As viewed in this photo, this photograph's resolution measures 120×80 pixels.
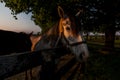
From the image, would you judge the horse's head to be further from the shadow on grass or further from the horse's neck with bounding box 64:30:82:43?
the shadow on grass

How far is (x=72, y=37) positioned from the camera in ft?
17.9

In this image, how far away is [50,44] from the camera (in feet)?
19.4

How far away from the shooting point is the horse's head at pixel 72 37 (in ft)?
16.9

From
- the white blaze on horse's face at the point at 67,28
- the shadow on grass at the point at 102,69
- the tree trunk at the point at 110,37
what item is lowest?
the shadow on grass at the point at 102,69

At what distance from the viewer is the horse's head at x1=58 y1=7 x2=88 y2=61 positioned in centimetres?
515

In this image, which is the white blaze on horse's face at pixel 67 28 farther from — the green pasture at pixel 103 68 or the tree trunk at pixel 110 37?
the tree trunk at pixel 110 37

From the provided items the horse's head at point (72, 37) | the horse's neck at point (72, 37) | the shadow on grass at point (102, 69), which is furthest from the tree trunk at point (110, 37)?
the horse's neck at point (72, 37)

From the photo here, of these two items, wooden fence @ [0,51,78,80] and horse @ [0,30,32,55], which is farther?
horse @ [0,30,32,55]

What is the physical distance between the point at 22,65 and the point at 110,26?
1869cm

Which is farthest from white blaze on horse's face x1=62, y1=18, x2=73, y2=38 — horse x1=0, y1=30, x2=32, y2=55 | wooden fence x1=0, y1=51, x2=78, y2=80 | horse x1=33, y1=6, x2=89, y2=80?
wooden fence x1=0, y1=51, x2=78, y2=80

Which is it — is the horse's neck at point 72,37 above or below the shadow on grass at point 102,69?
above

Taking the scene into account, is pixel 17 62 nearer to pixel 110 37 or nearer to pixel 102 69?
pixel 102 69

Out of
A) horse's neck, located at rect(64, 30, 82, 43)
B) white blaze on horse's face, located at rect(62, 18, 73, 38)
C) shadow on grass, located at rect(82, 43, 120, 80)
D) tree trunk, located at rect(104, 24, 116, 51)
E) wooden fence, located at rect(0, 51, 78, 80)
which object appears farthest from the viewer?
tree trunk, located at rect(104, 24, 116, 51)

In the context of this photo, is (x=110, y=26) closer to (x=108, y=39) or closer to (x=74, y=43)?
(x=108, y=39)
